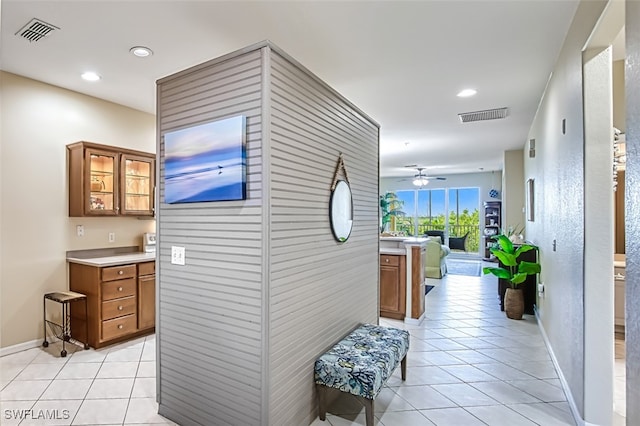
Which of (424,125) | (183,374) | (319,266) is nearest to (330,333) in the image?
(319,266)

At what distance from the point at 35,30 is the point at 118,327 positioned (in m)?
2.78

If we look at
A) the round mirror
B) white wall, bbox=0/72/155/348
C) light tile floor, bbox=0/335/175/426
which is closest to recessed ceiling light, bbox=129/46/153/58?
white wall, bbox=0/72/155/348

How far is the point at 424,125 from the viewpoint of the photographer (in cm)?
524

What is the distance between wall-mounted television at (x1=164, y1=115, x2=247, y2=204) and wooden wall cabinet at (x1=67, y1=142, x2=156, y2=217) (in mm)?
2049

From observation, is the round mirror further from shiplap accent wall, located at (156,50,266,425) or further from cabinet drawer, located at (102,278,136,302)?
cabinet drawer, located at (102,278,136,302)

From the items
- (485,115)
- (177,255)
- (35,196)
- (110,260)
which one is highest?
(485,115)

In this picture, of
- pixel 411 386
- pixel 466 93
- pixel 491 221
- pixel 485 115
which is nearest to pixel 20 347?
pixel 411 386

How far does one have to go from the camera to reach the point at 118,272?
357 cm

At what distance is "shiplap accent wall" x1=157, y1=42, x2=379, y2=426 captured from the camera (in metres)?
1.89

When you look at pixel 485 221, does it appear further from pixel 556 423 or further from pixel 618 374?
pixel 556 423

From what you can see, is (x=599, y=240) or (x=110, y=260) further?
(x=110, y=260)

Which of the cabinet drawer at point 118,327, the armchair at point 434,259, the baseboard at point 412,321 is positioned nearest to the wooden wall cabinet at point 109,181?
the cabinet drawer at point 118,327

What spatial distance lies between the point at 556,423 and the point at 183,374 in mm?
2502

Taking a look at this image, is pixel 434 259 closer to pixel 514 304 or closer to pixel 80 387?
pixel 514 304
